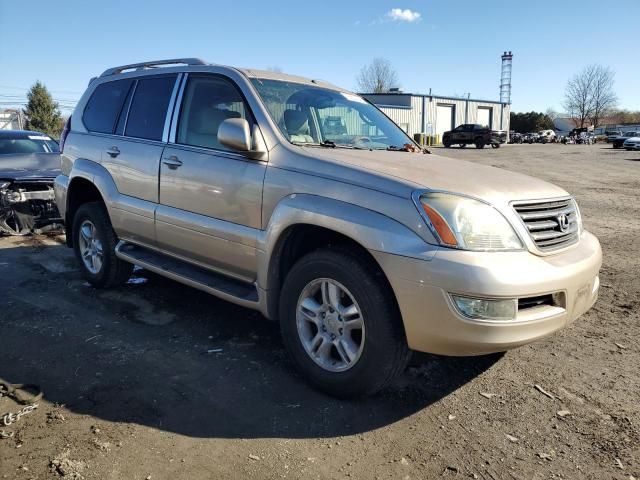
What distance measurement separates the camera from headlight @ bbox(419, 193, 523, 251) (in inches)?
103

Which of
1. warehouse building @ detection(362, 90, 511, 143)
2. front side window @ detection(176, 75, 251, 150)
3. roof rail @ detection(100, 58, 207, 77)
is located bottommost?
front side window @ detection(176, 75, 251, 150)

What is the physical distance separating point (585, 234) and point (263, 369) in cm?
236

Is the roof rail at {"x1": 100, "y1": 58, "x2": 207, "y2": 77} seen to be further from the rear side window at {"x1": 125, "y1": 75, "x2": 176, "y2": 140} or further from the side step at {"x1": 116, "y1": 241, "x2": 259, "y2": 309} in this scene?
the side step at {"x1": 116, "y1": 241, "x2": 259, "y2": 309}

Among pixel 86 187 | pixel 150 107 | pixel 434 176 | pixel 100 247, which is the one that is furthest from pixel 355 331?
pixel 86 187

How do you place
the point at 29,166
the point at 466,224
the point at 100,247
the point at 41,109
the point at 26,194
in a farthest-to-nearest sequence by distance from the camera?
1. the point at 41,109
2. the point at 29,166
3. the point at 26,194
4. the point at 100,247
5. the point at 466,224

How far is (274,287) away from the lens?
3.37m

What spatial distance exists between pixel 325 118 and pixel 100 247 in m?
2.61

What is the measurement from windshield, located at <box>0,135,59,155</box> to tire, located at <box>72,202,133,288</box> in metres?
4.30

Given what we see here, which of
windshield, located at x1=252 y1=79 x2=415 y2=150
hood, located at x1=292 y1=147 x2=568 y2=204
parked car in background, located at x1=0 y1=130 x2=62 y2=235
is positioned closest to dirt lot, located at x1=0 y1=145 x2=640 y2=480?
hood, located at x1=292 y1=147 x2=568 y2=204

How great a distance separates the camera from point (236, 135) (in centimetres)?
328

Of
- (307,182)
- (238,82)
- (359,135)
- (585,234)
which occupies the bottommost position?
(585,234)

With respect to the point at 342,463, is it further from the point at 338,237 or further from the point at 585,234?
the point at 585,234

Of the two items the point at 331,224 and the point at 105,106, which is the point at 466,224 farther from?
the point at 105,106

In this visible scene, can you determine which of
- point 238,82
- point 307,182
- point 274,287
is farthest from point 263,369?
point 238,82
